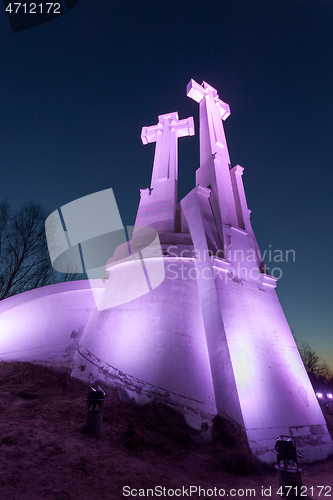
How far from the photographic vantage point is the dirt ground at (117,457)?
4.29 m

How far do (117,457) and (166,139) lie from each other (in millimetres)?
16238

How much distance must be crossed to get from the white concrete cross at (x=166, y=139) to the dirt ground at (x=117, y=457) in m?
11.5

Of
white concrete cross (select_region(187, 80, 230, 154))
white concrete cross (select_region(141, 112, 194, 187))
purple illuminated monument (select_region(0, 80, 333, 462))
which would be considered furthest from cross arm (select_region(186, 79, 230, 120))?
purple illuminated monument (select_region(0, 80, 333, 462))

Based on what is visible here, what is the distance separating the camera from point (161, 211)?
13445 millimetres

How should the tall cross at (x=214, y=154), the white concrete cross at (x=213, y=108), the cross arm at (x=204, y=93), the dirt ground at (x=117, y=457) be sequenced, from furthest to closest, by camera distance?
the cross arm at (x=204, y=93)
the white concrete cross at (x=213, y=108)
the tall cross at (x=214, y=154)
the dirt ground at (x=117, y=457)

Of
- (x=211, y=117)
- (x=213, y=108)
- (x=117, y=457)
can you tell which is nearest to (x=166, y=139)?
(x=211, y=117)

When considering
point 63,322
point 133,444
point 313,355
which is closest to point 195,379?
point 133,444

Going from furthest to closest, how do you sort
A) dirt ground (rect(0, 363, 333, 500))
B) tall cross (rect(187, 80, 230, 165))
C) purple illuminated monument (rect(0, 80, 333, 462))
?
tall cross (rect(187, 80, 230, 165)), purple illuminated monument (rect(0, 80, 333, 462)), dirt ground (rect(0, 363, 333, 500))

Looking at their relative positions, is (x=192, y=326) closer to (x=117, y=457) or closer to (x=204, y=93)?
(x=117, y=457)

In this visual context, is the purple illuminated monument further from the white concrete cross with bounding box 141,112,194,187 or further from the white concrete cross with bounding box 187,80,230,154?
the white concrete cross with bounding box 187,80,230,154

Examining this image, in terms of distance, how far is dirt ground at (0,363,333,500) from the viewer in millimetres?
4285

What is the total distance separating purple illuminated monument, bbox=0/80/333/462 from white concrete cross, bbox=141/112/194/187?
1.44 metres

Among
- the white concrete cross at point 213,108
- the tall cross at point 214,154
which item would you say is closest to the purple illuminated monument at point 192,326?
the tall cross at point 214,154

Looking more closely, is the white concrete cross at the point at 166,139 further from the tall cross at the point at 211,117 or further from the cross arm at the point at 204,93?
the cross arm at the point at 204,93
